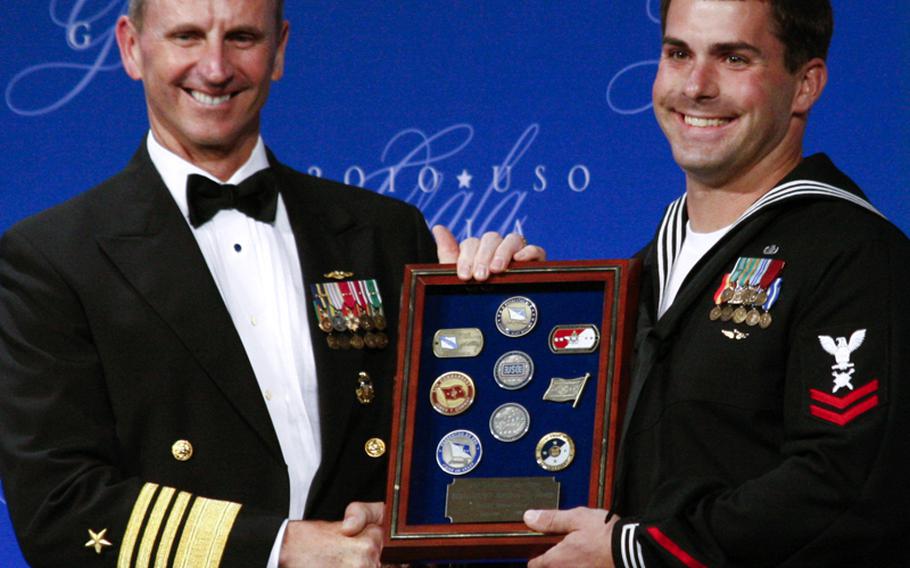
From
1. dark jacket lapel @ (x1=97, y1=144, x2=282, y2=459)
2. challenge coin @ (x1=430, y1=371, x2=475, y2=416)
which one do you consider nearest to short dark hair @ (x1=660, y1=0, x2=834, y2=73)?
challenge coin @ (x1=430, y1=371, x2=475, y2=416)

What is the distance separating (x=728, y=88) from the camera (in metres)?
3.00

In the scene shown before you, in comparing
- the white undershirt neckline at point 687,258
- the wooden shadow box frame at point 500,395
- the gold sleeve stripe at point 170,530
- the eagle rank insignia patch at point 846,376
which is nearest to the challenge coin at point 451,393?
→ the wooden shadow box frame at point 500,395

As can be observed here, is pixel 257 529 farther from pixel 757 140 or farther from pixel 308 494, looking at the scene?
pixel 757 140

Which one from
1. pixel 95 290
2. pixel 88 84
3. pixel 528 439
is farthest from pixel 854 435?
pixel 88 84

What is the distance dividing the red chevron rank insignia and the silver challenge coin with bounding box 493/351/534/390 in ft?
Answer: 1.83

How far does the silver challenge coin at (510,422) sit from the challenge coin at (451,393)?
6 centimetres

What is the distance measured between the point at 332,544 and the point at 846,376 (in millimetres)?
945

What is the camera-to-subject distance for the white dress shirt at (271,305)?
3102 millimetres

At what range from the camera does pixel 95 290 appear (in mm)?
3037

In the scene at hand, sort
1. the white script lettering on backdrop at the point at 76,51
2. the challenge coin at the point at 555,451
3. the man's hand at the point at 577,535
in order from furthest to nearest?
the white script lettering on backdrop at the point at 76,51 < the challenge coin at the point at 555,451 < the man's hand at the point at 577,535

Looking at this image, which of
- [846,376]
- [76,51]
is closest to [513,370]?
[846,376]

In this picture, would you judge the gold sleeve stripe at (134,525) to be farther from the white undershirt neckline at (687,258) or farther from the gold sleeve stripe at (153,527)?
the white undershirt neckline at (687,258)

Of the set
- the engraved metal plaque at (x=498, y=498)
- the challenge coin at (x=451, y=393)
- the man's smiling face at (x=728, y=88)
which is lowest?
the engraved metal plaque at (x=498, y=498)

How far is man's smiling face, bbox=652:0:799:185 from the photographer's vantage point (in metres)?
2.98
